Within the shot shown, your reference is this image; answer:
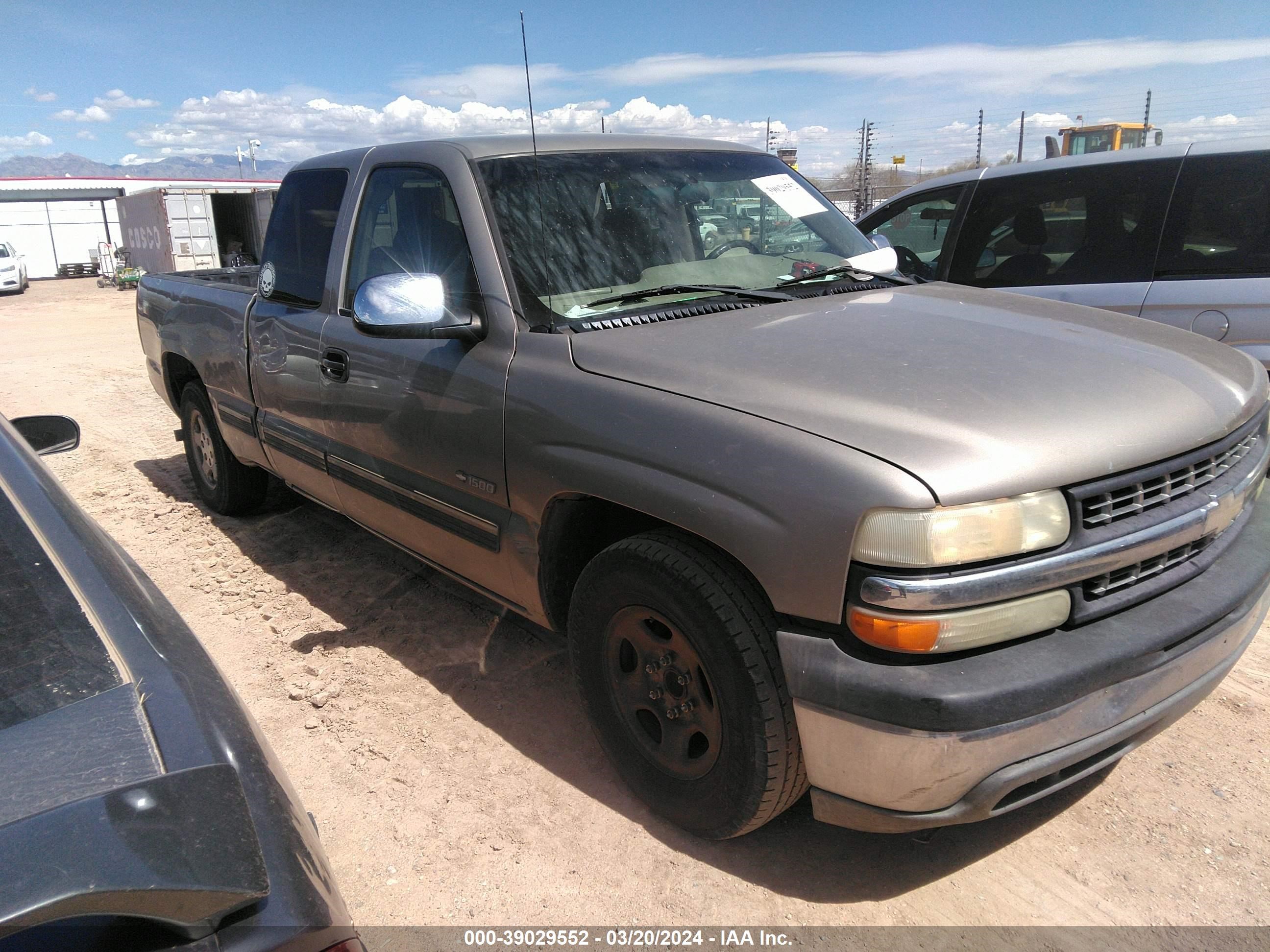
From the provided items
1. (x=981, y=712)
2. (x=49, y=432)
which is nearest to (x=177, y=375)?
(x=49, y=432)

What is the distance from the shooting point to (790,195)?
356cm

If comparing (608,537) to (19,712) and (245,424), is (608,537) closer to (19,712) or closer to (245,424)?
(19,712)

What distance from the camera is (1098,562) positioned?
1.93m

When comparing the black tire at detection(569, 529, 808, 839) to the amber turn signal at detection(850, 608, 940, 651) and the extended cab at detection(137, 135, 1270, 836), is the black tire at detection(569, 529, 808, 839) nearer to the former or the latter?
the extended cab at detection(137, 135, 1270, 836)

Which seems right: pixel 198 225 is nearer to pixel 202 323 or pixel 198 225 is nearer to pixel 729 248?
pixel 202 323

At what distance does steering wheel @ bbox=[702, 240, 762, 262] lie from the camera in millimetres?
3111

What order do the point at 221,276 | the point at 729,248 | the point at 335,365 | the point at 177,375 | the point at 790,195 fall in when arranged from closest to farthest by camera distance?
the point at 729,248 → the point at 335,365 → the point at 790,195 → the point at 177,375 → the point at 221,276

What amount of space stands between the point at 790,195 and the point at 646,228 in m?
0.85

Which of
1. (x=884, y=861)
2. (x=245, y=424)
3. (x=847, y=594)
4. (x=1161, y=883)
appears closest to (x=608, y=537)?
(x=847, y=594)

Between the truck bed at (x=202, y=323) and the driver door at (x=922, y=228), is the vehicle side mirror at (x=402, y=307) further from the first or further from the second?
the driver door at (x=922, y=228)

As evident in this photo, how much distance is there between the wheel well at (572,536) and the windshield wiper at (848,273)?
1076 mm

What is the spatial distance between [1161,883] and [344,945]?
83.6 inches

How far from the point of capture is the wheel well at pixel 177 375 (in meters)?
5.34

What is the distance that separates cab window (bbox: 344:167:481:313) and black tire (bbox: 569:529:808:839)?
1088 mm
